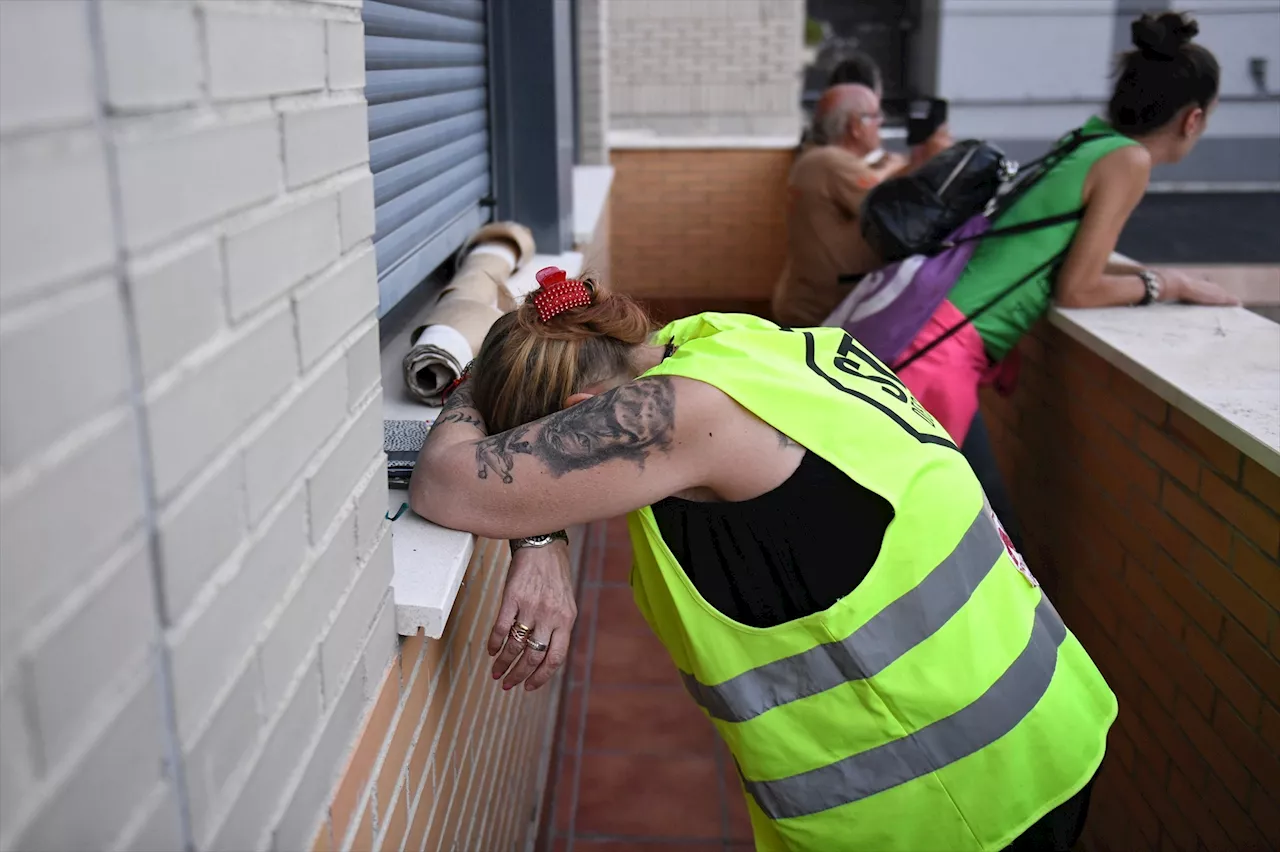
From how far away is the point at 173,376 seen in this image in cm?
74

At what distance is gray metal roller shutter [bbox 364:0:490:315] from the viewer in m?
2.42

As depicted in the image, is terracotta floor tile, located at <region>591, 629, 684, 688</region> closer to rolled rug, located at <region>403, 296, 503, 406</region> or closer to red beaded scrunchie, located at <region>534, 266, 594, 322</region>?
rolled rug, located at <region>403, 296, 503, 406</region>

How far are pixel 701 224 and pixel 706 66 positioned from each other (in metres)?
3.92

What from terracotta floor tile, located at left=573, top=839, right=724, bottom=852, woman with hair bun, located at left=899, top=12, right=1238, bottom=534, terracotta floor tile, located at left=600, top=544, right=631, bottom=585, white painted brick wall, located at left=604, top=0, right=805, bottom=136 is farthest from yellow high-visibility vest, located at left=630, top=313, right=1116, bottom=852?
white painted brick wall, located at left=604, top=0, right=805, bottom=136

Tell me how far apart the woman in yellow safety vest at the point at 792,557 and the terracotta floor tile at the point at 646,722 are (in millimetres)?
1664

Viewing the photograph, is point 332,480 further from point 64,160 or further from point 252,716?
point 64,160

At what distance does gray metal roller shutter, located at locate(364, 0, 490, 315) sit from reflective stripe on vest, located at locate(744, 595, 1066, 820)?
1.36 meters

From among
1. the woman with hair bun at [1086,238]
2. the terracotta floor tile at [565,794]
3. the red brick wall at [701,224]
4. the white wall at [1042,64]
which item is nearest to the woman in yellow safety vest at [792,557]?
the terracotta floor tile at [565,794]

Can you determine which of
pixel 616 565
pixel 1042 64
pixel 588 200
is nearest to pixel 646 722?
pixel 616 565

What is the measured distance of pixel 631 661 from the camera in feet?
12.5

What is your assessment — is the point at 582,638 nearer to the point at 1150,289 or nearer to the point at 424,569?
the point at 1150,289

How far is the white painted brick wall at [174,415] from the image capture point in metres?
0.59

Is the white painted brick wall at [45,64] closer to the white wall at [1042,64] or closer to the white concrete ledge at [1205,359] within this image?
the white concrete ledge at [1205,359]

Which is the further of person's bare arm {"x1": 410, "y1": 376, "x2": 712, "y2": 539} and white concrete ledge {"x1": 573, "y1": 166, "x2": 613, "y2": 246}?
white concrete ledge {"x1": 573, "y1": 166, "x2": 613, "y2": 246}
